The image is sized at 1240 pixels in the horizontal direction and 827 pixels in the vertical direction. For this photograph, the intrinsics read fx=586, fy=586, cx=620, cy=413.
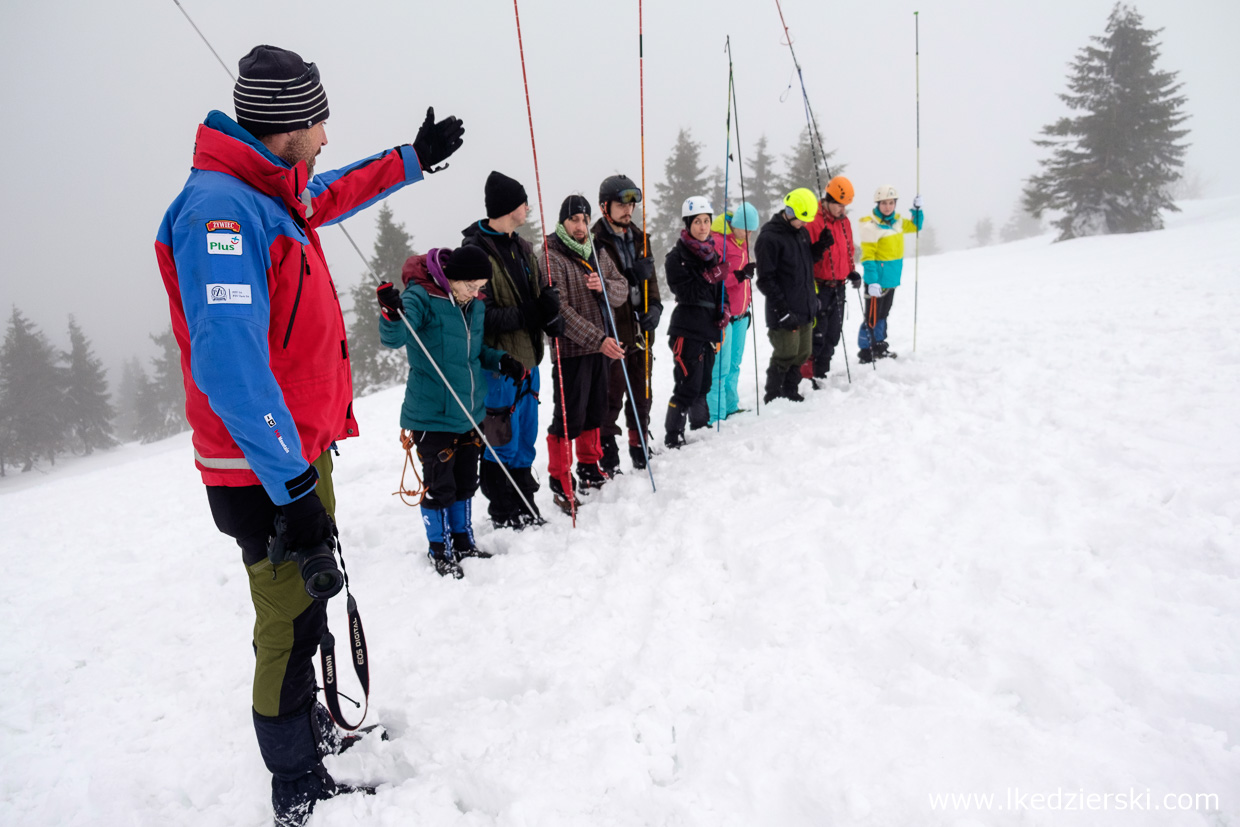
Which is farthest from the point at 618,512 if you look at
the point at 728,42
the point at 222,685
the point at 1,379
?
the point at 1,379

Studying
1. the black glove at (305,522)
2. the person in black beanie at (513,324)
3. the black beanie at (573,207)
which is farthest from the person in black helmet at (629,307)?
the black glove at (305,522)

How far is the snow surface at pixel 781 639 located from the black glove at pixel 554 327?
1.46 metres

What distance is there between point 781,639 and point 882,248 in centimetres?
641

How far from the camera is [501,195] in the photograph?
427cm

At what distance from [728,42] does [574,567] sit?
16.8 ft

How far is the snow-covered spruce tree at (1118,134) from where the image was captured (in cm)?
2081

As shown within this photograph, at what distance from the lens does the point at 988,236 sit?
68.5 metres

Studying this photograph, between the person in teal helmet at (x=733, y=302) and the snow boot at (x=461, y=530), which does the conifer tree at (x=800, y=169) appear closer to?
the person in teal helmet at (x=733, y=302)

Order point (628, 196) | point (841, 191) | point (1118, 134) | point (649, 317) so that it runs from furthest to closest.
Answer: point (1118, 134)
point (841, 191)
point (649, 317)
point (628, 196)

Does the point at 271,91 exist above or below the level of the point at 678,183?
below

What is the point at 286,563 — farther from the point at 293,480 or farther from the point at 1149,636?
the point at 1149,636

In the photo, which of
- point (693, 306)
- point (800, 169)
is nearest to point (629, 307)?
point (693, 306)

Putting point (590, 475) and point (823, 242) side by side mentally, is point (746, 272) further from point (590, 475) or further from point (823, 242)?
point (590, 475)

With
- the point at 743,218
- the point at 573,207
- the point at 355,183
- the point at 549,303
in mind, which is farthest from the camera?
the point at 743,218
